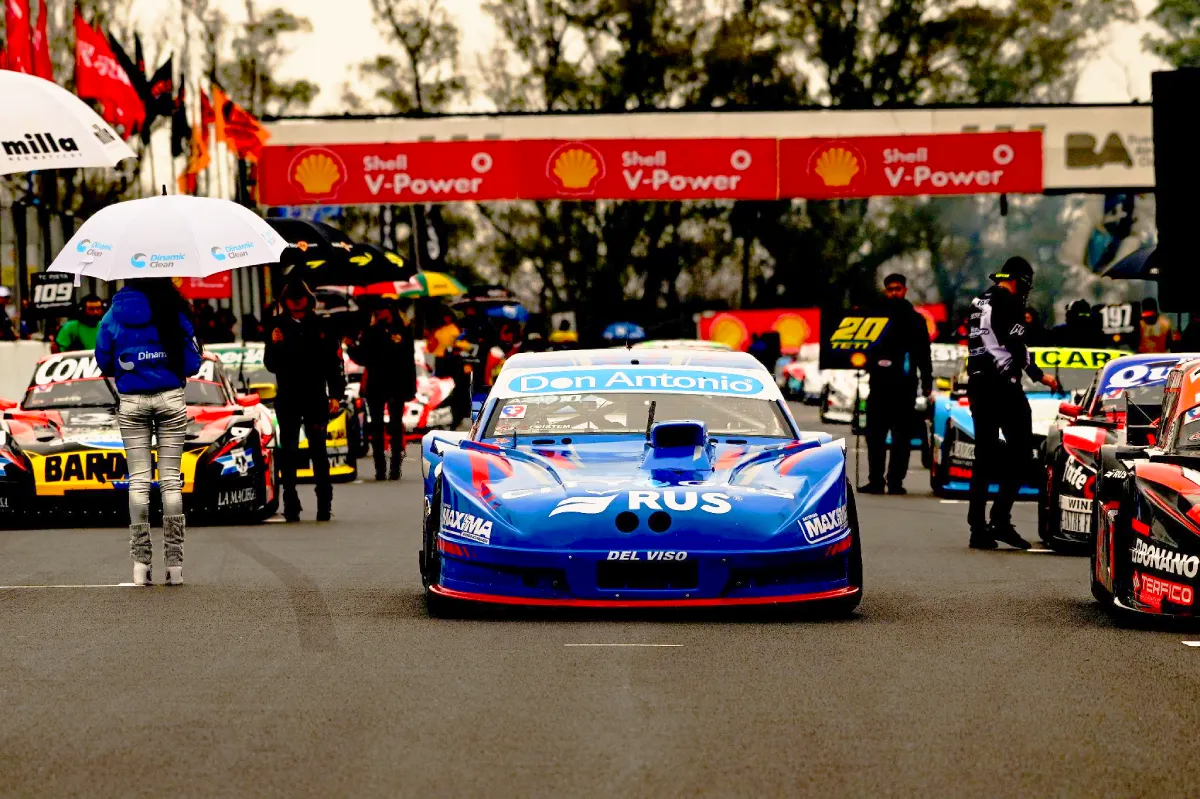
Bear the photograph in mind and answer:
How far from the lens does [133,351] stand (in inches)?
423

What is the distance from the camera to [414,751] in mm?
6125

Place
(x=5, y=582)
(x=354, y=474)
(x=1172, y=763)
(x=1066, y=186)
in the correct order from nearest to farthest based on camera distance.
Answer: (x=1172, y=763)
(x=5, y=582)
(x=354, y=474)
(x=1066, y=186)

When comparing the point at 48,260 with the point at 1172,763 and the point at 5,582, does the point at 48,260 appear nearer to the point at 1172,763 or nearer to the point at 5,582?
the point at 5,582

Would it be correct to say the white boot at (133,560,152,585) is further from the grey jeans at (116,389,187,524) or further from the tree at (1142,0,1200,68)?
the tree at (1142,0,1200,68)

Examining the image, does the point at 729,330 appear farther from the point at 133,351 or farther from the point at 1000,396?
the point at 133,351

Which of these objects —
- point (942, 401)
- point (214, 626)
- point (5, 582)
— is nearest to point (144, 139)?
point (942, 401)

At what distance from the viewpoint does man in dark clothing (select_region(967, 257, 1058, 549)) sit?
517 inches

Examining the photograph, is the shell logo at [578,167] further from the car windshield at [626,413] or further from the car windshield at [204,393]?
the car windshield at [626,413]

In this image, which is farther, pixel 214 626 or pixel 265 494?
pixel 265 494

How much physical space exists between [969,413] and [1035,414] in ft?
1.77

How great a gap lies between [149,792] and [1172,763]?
2.70 metres

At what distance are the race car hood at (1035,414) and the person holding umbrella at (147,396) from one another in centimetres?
852

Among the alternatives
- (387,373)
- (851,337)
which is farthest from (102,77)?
(851,337)

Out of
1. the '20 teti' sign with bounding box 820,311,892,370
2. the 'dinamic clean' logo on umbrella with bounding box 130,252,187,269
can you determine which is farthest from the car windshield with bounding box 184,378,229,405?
the '20 teti' sign with bounding box 820,311,892,370
